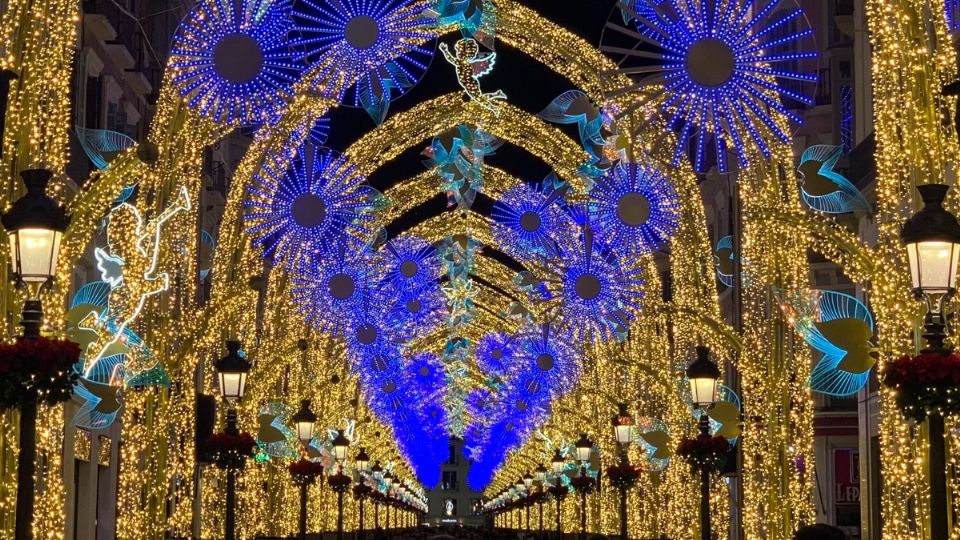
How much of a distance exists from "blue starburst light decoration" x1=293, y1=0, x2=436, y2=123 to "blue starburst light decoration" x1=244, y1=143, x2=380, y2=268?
13.6ft

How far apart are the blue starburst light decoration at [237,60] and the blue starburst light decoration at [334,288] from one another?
30.5ft

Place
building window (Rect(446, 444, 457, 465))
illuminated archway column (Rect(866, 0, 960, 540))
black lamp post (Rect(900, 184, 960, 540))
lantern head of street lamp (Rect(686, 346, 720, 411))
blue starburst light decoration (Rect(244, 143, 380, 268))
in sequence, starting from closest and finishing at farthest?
black lamp post (Rect(900, 184, 960, 540))
illuminated archway column (Rect(866, 0, 960, 540))
lantern head of street lamp (Rect(686, 346, 720, 411))
blue starburst light decoration (Rect(244, 143, 380, 268))
building window (Rect(446, 444, 457, 465))

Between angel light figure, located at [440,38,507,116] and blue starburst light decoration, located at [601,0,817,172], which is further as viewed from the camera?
angel light figure, located at [440,38,507,116]

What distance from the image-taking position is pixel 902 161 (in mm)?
15000

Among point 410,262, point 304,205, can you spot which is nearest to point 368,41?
point 304,205

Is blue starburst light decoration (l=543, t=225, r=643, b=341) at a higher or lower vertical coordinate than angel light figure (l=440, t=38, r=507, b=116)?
lower

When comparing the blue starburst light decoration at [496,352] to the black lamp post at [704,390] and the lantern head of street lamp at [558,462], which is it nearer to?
the lantern head of street lamp at [558,462]

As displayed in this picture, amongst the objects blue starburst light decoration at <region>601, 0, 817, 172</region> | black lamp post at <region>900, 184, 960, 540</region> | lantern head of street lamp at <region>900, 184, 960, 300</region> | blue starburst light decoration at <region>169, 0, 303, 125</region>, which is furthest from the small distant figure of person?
blue starburst light decoration at <region>169, 0, 303, 125</region>

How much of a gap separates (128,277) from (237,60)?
500 cm

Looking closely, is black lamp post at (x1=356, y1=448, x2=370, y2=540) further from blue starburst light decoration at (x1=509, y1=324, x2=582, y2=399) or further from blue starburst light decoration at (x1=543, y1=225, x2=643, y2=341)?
blue starburst light decoration at (x1=543, y1=225, x2=643, y2=341)

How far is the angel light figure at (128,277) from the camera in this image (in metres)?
19.5

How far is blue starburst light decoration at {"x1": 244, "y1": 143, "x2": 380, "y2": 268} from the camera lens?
25.7 metres

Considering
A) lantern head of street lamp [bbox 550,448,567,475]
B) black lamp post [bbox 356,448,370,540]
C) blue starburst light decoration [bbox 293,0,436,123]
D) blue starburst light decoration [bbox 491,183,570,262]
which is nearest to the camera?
blue starburst light decoration [bbox 293,0,436,123]

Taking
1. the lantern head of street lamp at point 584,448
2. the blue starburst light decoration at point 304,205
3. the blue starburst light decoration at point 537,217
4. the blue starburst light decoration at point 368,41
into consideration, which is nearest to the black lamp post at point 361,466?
the lantern head of street lamp at point 584,448
